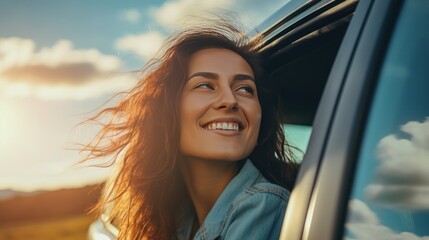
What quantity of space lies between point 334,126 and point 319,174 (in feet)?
0.36

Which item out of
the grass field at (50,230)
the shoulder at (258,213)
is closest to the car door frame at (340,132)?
the shoulder at (258,213)

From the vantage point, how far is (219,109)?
230 centimetres

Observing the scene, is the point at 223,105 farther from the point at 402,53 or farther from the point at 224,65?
the point at 402,53

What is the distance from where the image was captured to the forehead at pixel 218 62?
8.01 ft

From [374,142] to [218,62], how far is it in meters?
1.16

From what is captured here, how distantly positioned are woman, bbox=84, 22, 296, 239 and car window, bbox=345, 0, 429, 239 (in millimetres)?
804

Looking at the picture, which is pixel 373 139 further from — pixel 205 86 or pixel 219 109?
pixel 205 86

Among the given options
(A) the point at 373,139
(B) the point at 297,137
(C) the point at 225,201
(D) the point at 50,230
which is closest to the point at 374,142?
(A) the point at 373,139

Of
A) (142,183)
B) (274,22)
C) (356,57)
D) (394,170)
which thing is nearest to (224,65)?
(274,22)

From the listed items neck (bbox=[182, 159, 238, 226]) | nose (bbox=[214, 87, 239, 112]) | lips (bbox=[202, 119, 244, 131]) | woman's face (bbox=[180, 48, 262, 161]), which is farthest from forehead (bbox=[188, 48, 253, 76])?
neck (bbox=[182, 159, 238, 226])

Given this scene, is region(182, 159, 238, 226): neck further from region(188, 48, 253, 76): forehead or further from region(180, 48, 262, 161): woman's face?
region(188, 48, 253, 76): forehead

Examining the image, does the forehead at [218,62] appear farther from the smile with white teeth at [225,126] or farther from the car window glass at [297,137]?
the car window glass at [297,137]

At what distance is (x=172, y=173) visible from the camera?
8.35 ft

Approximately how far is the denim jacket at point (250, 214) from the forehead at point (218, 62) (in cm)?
48
